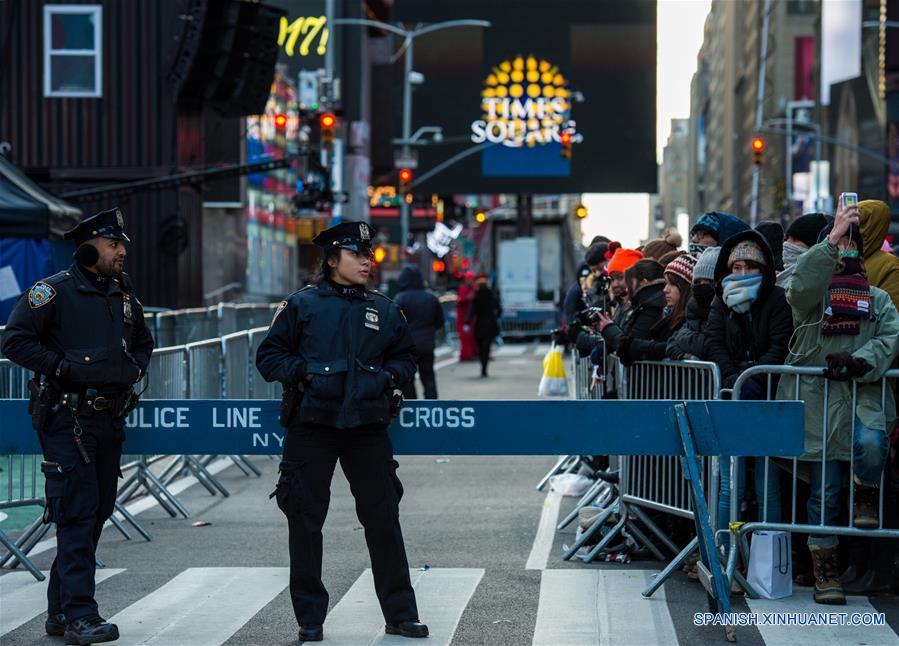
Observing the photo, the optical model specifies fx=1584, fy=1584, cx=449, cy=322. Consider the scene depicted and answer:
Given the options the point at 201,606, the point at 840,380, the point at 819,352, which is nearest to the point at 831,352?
the point at 819,352

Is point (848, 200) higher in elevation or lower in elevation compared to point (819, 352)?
higher

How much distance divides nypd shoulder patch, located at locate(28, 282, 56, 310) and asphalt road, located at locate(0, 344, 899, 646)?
1623 mm

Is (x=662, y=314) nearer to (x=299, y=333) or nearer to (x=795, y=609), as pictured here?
(x=795, y=609)

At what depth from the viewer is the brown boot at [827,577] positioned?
8.27 metres

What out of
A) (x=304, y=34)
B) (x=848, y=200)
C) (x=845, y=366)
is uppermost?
(x=304, y=34)

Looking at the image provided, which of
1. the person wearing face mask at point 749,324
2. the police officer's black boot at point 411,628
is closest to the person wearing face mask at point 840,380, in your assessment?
the person wearing face mask at point 749,324

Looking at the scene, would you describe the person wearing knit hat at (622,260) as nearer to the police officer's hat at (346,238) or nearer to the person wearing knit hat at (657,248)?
the person wearing knit hat at (657,248)

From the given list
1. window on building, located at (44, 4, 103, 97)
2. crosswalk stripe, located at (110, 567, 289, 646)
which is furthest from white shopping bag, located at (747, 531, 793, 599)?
window on building, located at (44, 4, 103, 97)

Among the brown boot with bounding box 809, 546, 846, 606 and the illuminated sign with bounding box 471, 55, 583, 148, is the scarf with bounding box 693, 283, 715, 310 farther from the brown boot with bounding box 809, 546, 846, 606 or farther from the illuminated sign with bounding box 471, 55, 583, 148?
the illuminated sign with bounding box 471, 55, 583, 148

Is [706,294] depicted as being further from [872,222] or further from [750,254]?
[872,222]

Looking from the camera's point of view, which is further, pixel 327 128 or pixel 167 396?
pixel 327 128

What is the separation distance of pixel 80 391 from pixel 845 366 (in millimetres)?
3847

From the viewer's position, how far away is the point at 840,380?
26.9 ft

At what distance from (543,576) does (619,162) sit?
174ft
